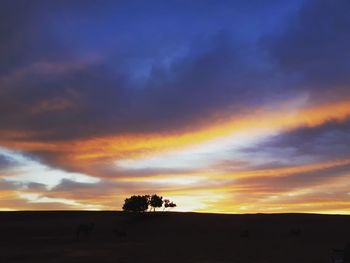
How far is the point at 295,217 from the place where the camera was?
68.8 meters

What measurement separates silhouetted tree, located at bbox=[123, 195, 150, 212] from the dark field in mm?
1972

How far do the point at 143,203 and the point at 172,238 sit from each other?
14798 millimetres

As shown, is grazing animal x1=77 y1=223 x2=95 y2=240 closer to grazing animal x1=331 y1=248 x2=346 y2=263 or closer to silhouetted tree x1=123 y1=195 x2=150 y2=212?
silhouetted tree x1=123 y1=195 x2=150 y2=212

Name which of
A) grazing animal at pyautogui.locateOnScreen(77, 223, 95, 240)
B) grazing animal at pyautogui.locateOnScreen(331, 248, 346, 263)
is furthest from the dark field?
grazing animal at pyautogui.locateOnScreen(331, 248, 346, 263)

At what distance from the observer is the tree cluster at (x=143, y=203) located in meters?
66.8

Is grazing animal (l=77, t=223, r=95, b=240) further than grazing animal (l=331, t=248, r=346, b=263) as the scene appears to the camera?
Yes

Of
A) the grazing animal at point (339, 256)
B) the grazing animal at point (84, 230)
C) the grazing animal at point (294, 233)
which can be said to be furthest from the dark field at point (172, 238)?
the grazing animal at point (339, 256)

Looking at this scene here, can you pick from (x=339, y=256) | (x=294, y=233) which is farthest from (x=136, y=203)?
(x=339, y=256)

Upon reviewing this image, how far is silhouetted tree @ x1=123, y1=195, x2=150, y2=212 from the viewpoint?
6669 centimetres

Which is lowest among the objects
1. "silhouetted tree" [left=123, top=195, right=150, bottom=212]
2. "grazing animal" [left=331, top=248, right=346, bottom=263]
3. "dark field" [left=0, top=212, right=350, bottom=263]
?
"grazing animal" [left=331, top=248, right=346, bottom=263]

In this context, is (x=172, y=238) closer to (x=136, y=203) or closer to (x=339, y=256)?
(x=136, y=203)

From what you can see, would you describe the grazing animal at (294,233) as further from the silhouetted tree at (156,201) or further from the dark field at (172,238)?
the silhouetted tree at (156,201)

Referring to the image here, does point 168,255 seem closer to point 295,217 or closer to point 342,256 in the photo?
point 342,256

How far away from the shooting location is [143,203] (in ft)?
221
